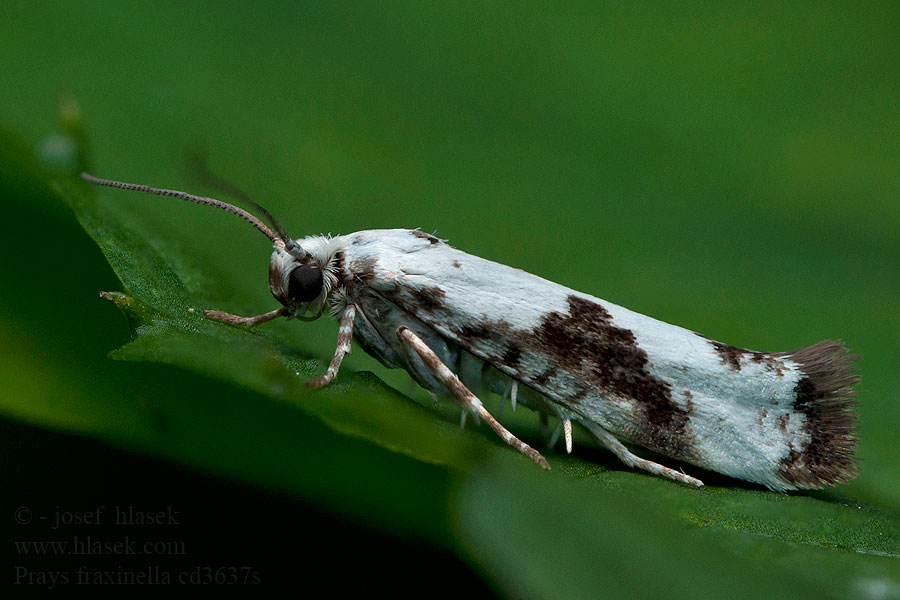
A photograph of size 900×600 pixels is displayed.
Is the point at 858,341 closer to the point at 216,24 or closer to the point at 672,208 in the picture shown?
the point at 672,208

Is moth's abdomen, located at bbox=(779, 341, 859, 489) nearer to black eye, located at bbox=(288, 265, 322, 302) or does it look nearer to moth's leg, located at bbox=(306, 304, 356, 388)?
moth's leg, located at bbox=(306, 304, 356, 388)

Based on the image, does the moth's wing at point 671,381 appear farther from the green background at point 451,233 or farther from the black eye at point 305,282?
the black eye at point 305,282

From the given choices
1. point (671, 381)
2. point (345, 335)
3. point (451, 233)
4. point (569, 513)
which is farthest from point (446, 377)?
point (451, 233)

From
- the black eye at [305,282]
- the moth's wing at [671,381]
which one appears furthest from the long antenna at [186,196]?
the moth's wing at [671,381]

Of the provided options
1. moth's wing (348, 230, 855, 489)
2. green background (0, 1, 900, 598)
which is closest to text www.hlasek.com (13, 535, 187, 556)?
green background (0, 1, 900, 598)

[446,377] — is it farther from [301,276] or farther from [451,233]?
[451,233]

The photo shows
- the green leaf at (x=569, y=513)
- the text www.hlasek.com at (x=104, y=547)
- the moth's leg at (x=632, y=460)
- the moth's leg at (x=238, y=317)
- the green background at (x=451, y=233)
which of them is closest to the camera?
the green leaf at (x=569, y=513)
